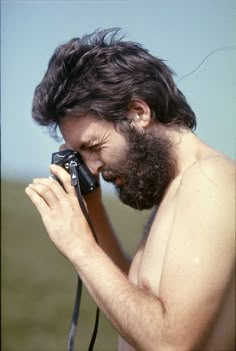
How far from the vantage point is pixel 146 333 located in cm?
133

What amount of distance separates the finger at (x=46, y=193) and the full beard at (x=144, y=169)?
17 cm

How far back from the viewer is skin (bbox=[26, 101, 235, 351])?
4.23ft

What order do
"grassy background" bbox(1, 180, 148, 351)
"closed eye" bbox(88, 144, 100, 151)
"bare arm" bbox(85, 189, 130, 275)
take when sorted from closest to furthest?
1. "closed eye" bbox(88, 144, 100, 151)
2. "bare arm" bbox(85, 189, 130, 275)
3. "grassy background" bbox(1, 180, 148, 351)

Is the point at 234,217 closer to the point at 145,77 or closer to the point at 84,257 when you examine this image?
the point at 84,257

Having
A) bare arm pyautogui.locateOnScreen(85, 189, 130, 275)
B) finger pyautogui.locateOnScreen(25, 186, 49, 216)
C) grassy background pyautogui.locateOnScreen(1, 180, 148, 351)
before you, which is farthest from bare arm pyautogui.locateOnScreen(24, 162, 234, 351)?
grassy background pyautogui.locateOnScreen(1, 180, 148, 351)

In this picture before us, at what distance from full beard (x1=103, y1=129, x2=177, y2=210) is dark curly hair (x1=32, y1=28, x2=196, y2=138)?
2.6 inches

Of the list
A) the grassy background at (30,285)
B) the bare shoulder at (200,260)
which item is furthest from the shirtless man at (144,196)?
the grassy background at (30,285)

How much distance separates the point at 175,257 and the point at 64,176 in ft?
1.42

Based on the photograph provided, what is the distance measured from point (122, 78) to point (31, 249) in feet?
22.3

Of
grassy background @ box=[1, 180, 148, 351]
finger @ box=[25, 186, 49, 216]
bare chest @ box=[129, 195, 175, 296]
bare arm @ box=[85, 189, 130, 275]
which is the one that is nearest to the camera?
bare chest @ box=[129, 195, 175, 296]

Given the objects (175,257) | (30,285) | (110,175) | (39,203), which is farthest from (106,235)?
(30,285)

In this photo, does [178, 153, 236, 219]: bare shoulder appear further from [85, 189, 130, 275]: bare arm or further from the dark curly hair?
[85, 189, 130, 275]: bare arm

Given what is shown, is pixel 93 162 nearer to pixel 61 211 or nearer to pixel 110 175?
pixel 110 175

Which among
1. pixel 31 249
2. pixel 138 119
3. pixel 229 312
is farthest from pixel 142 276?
pixel 31 249
